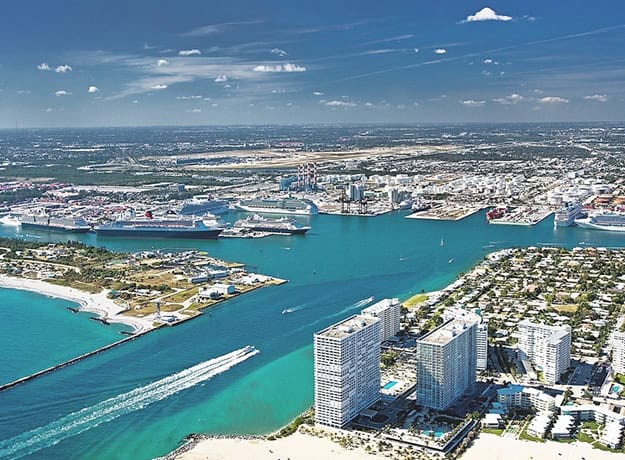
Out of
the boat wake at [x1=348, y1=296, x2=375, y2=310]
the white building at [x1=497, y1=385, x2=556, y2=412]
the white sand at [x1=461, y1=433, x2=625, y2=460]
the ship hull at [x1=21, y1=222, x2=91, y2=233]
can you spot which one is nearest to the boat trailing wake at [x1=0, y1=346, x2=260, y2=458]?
the boat wake at [x1=348, y1=296, x2=375, y2=310]

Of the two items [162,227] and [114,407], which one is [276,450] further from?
[162,227]

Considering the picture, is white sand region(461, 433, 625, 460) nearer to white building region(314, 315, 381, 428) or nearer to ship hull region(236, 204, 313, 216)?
white building region(314, 315, 381, 428)

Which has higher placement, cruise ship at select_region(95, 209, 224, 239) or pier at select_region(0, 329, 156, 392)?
cruise ship at select_region(95, 209, 224, 239)

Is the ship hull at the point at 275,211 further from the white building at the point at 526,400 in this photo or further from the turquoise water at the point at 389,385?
the white building at the point at 526,400

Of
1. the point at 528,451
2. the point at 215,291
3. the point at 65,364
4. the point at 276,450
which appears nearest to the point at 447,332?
the point at 528,451

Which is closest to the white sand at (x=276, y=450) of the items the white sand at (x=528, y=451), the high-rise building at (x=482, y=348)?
the white sand at (x=528, y=451)

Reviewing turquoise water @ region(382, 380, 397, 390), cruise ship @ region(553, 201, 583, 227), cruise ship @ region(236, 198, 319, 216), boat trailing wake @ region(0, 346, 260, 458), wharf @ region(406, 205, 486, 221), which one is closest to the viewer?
boat trailing wake @ region(0, 346, 260, 458)
